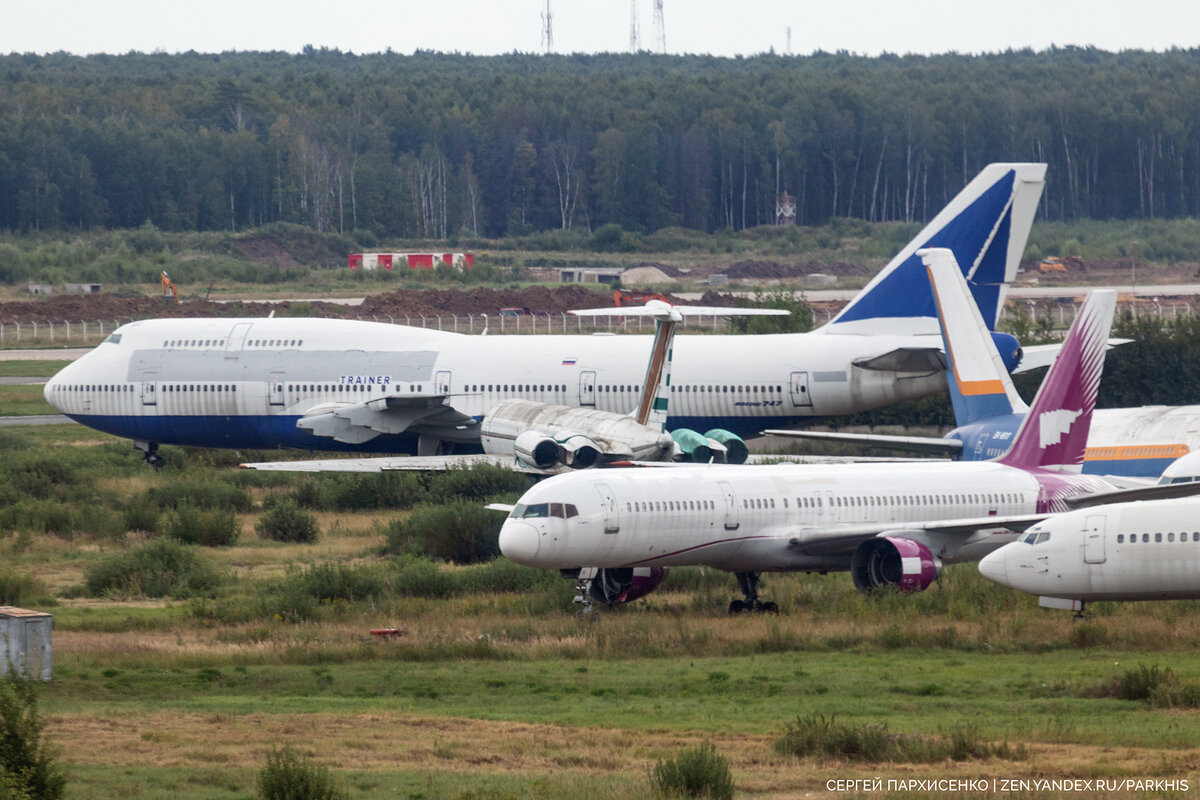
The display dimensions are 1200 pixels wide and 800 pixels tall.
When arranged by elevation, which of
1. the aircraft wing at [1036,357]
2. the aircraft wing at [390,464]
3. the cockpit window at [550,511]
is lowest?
the aircraft wing at [390,464]

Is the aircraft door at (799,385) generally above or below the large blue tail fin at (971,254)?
below

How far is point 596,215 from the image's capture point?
177 meters

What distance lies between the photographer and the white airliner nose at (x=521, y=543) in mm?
27141

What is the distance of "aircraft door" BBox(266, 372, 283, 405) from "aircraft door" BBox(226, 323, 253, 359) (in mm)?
1411

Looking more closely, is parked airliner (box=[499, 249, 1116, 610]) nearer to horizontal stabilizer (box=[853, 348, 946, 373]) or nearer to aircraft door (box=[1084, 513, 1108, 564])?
aircraft door (box=[1084, 513, 1108, 564])

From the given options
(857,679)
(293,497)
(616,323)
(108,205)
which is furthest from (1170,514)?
(108,205)

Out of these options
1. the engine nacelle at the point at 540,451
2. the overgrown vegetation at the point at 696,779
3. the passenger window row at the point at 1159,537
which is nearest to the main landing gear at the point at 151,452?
the engine nacelle at the point at 540,451

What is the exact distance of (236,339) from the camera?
163ft

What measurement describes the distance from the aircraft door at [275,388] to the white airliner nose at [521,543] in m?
22.9

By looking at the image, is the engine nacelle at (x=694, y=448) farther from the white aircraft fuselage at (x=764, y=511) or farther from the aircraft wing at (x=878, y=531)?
the aircraft wing at (x=878, y=531)

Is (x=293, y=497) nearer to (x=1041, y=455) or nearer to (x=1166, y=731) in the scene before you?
(x=1041, y=455)

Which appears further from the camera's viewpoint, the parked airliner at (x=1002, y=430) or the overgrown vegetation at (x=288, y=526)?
the overgrown vegetation at (x=288, y=526)

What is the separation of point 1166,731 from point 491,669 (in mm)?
9682

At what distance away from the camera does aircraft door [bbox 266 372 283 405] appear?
160 ft
